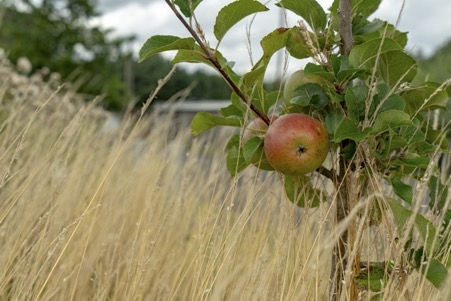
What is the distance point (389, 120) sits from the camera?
3.10 feet

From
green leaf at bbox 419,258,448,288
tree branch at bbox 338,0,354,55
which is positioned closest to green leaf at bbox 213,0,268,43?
tree branch at bbox 338,0,354,55

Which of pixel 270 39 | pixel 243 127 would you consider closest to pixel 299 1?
pixel 270 39

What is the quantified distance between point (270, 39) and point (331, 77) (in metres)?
0.12

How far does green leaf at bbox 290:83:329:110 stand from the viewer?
3.27 feet

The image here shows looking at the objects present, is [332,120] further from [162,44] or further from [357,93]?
[162,44]

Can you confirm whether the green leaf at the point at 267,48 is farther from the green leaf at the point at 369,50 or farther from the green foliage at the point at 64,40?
the green foliage at the point at 64,40

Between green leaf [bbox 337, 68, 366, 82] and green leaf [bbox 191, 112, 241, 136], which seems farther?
green leaf [bbox 191, 112, 241, 136]

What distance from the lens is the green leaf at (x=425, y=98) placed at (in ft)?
3.41

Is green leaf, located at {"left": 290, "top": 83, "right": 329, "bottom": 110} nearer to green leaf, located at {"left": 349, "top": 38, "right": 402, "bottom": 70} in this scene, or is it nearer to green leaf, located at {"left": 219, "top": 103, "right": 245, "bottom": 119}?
green leaf, located at {"left": 349, "top": 38, "right": 402, "bottom": 70}

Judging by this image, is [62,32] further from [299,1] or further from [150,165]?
[299,1]

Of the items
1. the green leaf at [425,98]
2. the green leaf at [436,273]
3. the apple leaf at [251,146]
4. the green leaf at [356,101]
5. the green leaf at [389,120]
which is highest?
the green leaf at [425,98]

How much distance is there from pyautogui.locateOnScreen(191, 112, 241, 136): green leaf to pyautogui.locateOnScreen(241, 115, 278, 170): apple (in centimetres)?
6

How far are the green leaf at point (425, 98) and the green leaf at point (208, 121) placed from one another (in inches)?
12.4

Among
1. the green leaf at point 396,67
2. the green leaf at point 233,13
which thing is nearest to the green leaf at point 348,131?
the green leaf at point 396,67
